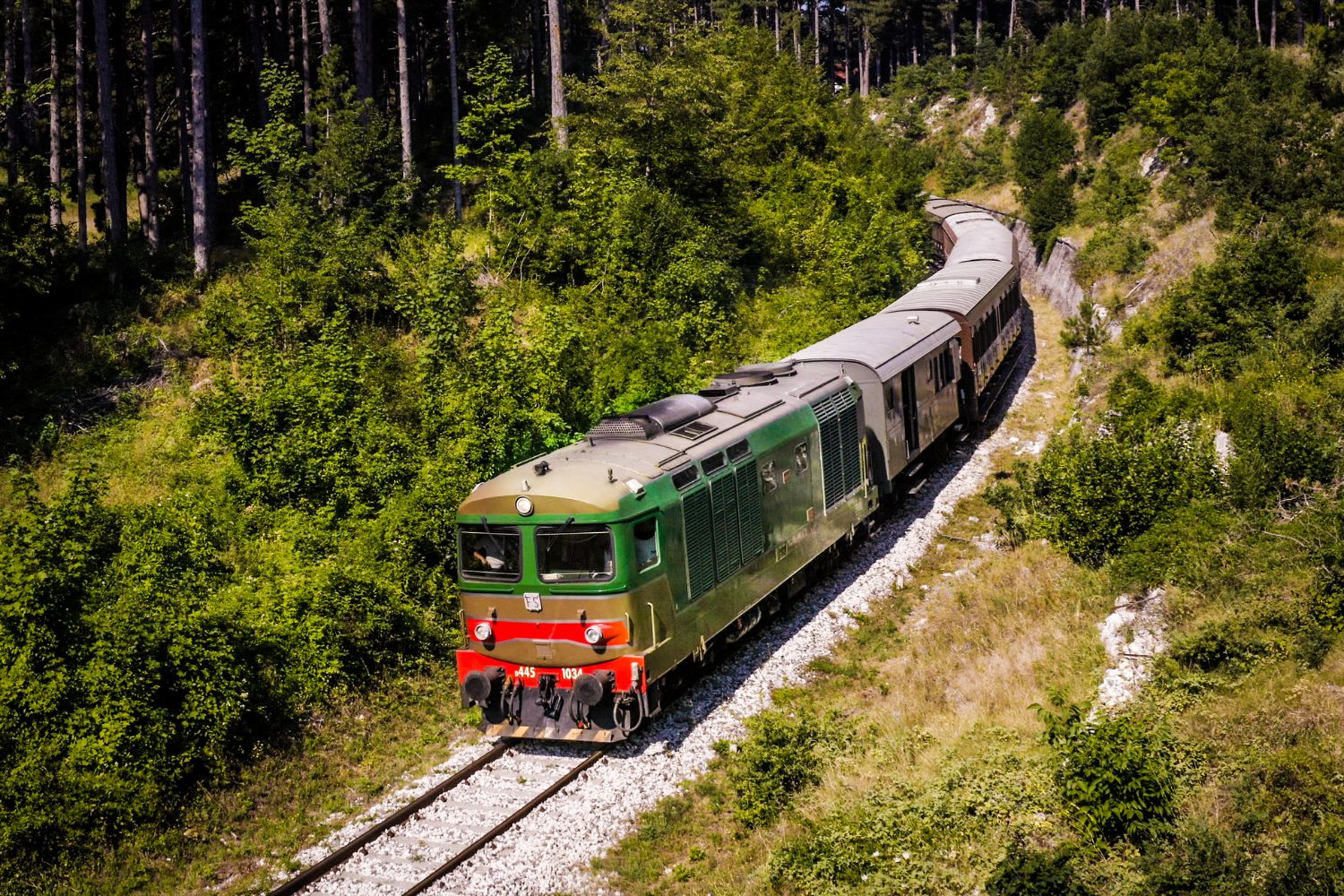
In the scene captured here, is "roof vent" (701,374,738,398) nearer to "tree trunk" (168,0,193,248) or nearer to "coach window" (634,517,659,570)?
"coach window" (634,517,659,570)

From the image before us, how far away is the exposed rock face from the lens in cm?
3591

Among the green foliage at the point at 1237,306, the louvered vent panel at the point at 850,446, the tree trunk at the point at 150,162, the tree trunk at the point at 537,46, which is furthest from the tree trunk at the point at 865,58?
the louvered vent panel at the point at 850,446

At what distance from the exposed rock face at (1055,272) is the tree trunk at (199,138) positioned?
2649 cm

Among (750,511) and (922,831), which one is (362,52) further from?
(922,831)

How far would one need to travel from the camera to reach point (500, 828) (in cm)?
1030

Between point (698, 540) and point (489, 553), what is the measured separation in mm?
2551

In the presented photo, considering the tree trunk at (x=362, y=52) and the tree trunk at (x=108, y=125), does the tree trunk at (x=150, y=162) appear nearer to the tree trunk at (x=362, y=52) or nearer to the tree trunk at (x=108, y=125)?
the tree trunk at (x=108, y=125)

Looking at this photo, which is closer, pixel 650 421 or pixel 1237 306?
pixel 650 421

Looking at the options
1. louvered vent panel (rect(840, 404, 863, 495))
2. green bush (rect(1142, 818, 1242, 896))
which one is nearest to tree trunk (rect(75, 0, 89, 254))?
louvered vent panel (rect(840, 404, 863, 495))

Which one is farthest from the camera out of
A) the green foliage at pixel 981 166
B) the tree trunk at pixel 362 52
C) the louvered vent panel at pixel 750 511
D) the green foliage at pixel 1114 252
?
the green foliage at pixel 981 166

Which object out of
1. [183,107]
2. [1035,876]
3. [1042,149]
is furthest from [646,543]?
[1042,149]

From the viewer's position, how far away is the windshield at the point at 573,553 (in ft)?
37.1

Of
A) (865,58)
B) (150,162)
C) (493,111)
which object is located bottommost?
(150,162)

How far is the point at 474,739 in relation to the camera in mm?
12430
